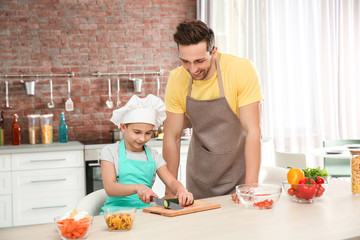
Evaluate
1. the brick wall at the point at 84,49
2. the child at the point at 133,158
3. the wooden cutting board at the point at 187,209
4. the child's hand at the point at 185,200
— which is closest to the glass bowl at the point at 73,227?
the wooden cutting board at the point at 187,209

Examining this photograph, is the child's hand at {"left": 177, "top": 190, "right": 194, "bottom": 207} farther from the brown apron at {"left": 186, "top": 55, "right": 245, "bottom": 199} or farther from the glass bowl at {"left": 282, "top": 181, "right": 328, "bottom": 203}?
the brown apron at {"left": 186, "top": 55, "right": 245, "bottom": 199}

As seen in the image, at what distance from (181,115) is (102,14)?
112 inches

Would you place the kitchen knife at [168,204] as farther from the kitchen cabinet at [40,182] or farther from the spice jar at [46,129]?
the spice jar at [46,129]

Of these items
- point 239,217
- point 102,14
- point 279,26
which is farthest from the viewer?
point 102,14

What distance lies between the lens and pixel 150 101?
7.15 feet

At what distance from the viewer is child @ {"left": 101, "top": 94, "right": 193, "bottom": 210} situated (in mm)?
2096

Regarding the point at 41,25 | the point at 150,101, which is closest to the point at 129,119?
the point at 150,101

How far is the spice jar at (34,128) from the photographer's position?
4.61 metres

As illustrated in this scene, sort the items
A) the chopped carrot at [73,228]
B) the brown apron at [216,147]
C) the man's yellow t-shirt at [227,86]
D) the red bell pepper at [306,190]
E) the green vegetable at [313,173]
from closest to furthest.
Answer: the chopped carrot at [73,228] → the red bell pepper at [306,190] → the green vegetable at [313,173] → the man's yellow t-shirt at [227,86] → the brown apron at [216,147]

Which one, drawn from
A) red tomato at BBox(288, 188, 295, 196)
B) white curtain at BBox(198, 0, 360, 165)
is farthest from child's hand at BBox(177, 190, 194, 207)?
white curtain at BBox(198, 0, 360, 165)

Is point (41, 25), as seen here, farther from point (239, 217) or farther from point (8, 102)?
point (239, 217)

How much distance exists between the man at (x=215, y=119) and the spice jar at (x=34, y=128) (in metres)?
2.54

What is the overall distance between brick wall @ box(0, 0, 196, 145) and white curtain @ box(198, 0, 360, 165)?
0.66 m

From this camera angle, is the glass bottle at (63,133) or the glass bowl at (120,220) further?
the glass bottle at (63,133)
